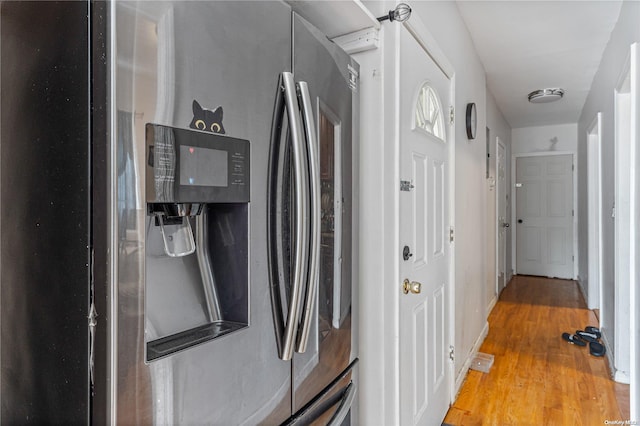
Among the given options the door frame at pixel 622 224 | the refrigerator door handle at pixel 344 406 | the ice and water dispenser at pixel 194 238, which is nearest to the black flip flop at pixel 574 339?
the door frame at pixel 622 224

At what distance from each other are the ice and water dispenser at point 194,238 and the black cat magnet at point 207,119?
0.01m

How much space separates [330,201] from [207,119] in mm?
490

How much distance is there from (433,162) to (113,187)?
171cm

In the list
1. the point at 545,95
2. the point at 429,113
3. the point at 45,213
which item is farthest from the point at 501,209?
the point at 45,213

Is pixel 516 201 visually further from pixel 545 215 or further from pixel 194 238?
pixel 194 238

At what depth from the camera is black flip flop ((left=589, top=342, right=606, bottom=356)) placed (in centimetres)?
301

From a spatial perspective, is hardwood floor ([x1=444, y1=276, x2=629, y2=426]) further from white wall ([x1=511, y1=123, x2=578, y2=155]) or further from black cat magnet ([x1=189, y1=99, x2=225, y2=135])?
white wall ([x1=511, y1=123, x2=578, y2=155])

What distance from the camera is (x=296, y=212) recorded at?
34.7 inches

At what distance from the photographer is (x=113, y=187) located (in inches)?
22.2

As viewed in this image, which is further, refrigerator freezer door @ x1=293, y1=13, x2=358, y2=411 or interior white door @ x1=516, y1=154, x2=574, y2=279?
interior white door @ x1=516, y1=154, x2=574, y2=279

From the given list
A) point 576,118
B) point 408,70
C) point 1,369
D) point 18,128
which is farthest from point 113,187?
point 576,118

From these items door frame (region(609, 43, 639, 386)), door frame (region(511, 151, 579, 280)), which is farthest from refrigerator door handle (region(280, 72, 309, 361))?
door frame (region(511, 151, 579, 280))

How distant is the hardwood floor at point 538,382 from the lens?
2.18m

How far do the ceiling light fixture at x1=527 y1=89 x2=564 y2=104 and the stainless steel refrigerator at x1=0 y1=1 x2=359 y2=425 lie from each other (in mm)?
4259
